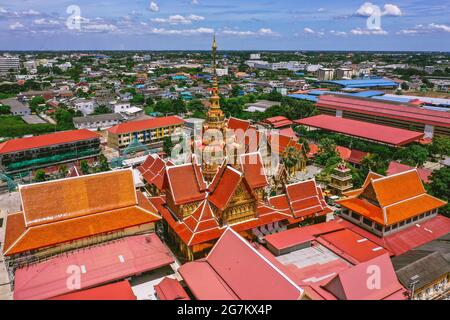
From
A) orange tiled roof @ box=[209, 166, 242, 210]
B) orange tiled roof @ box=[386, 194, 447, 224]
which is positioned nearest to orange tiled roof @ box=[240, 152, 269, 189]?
orange tiled roof @ box=[209, 166, 242, 210]

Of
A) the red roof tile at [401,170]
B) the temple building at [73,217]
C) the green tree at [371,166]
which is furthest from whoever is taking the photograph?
the red roof tile at [401,170]

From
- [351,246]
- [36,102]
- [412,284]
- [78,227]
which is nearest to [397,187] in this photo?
[351,246]

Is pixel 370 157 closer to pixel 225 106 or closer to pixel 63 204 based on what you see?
pixel 63 204

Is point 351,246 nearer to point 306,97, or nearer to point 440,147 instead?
point 440,147

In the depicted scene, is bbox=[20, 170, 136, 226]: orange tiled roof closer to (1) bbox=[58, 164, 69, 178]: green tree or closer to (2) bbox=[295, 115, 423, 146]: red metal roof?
(1) bbox=[58, 164, 69, 178]: green tree

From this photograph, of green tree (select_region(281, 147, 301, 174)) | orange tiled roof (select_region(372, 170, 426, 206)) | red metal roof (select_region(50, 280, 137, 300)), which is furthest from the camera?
green tree (select_region(281, 147, 301, 174))

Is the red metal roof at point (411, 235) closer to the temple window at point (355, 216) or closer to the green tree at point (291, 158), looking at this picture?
the temple window at point (355, 216)

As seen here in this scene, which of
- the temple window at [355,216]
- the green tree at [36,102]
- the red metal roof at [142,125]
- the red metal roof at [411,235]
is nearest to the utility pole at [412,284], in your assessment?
the red metal roof at [411,235]

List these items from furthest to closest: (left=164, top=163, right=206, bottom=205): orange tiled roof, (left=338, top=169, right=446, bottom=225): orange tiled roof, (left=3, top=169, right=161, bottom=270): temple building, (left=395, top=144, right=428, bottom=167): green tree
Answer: (left=395, top=144, right=428, bottom=167): green tree, (left=338, top=169, right=446, bottom=225): orange tiled roof, (left=164, top=163, right=206, bottom=205): orange tiled roof, (left=3, top=169, right=161, bottom=270): temple building
